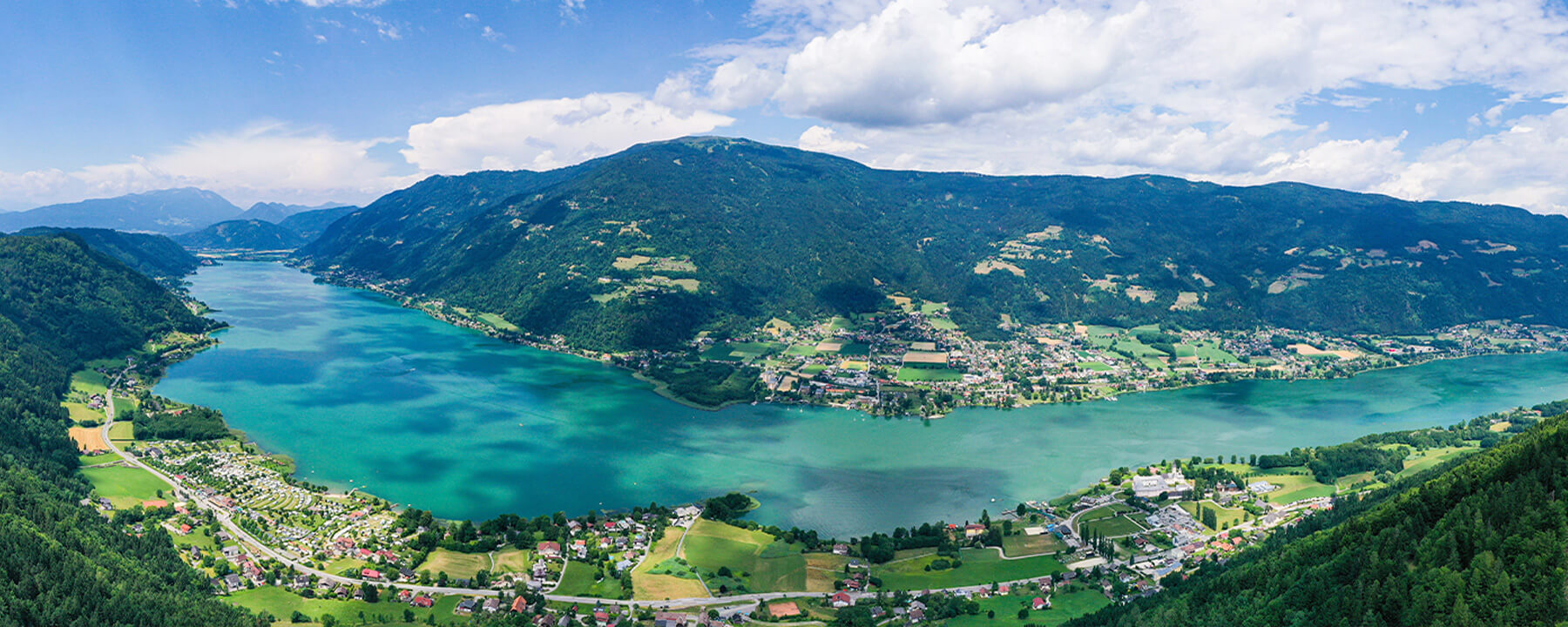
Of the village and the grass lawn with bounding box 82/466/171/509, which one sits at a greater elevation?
the village

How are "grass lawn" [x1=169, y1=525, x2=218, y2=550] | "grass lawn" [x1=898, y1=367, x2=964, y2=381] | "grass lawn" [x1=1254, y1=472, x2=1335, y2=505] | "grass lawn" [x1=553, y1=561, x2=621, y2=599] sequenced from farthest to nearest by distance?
"grass lawn" [x1=898, y1=367, x2=964, y2=381] < "grass lawn" [x1=1254, y1=472, x2=1335, y2=505] < "grass lawn" [x1=169, y1=525, x2=218, y2=550] < "grass lawn" [x1=553, y1=561, x2=621, y2=599]

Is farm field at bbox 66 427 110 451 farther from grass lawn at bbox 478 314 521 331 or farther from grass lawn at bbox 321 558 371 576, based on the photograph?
grass lawn at bbox 478 314 521 331

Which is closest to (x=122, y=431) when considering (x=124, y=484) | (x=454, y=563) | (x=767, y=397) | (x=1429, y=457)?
(x=124, y=484)

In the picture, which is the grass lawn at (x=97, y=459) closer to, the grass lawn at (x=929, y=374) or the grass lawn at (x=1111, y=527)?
the grass lawn at (x=1111, y=527)

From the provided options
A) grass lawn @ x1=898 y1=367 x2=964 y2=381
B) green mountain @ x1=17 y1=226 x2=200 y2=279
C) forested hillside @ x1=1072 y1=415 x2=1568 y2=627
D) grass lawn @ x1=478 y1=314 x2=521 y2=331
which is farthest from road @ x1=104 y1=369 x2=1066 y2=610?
green mountain @ x1=17 y1=226 x2=200 y2=279

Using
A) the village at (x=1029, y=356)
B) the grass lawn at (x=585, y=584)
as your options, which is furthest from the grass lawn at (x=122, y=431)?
the village at (x=1029, y=356)

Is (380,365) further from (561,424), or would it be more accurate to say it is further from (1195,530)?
(1195,530)

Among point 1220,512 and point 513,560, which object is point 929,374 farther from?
point 513,560

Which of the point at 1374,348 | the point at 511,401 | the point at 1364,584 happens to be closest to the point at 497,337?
the point at 511,401
